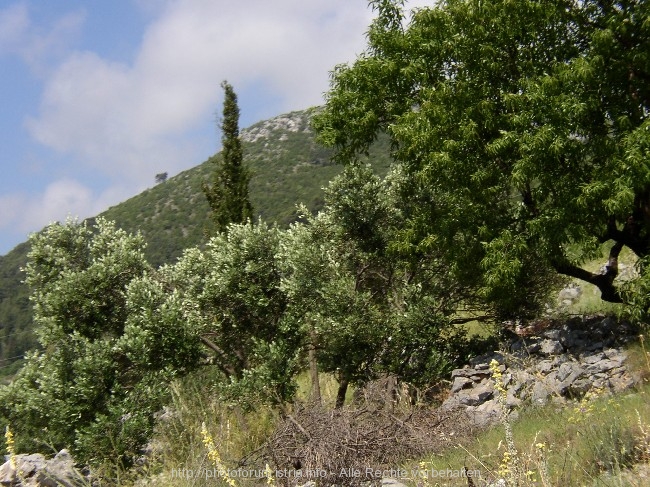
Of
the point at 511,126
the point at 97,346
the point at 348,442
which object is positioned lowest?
the point at 348,442

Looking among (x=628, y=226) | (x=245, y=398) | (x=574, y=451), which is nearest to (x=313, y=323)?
(x=245, y=398)

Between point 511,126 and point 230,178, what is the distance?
13842mm

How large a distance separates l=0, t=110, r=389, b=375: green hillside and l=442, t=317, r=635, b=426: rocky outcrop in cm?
6697

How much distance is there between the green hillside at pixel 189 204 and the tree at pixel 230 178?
5532cm

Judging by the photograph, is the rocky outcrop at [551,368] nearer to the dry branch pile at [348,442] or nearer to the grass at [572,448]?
the grass at [572,448]

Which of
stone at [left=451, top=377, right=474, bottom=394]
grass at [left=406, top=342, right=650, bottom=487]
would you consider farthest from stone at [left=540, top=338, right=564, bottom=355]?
grass at [left=406, top=342, right=650, bottom=487]

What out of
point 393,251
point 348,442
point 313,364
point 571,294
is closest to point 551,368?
point 393,251

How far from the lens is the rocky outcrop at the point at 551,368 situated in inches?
423

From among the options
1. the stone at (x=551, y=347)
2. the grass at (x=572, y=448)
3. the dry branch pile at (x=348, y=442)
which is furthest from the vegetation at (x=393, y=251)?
the grass at (x=572, y=448)

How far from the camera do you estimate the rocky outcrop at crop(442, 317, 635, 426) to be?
10.7 metres

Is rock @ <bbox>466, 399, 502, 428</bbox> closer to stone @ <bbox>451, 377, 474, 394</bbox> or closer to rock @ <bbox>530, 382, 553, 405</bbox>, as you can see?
rock @ <bbox>530, 382, 553, 405</bbox>

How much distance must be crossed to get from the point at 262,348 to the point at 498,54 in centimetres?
804

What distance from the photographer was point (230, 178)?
78.5ft

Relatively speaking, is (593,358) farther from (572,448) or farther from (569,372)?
(572,448)
